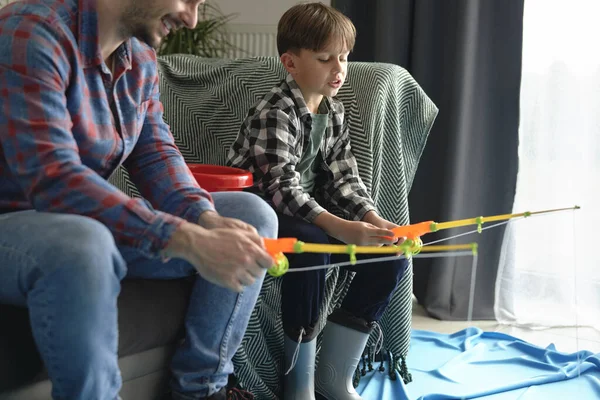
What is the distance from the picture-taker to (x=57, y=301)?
99 centimetres

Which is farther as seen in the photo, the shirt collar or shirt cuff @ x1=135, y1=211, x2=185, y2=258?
the shirt collar

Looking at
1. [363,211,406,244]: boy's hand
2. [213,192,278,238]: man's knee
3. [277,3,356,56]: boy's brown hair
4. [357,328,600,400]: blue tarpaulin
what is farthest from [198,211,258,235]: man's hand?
[357,328,600,400]: blue tarpaulin

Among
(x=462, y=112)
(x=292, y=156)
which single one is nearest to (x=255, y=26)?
(x=462, y=112)

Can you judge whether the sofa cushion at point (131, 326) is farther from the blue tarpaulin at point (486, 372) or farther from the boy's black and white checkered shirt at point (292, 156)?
the blue tarpaulin at point (486, 372)

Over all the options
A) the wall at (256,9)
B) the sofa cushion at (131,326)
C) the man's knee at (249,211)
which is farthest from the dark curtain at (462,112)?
the sofa cushion at (131,326)

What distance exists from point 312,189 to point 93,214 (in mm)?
845

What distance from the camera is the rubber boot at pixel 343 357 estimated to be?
1698mm

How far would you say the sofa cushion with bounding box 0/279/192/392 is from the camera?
1.06 meters

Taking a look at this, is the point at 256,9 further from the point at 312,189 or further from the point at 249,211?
the point at 249,211

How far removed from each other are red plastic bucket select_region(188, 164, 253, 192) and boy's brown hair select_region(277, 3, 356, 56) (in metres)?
0.35

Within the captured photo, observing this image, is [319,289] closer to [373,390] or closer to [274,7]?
[373,390]

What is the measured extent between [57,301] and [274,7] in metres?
2.30

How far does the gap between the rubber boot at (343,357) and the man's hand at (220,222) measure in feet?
2.02

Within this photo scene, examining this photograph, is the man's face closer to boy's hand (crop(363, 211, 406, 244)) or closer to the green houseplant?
boy's hand (crop(363, 211, 406, 244))
